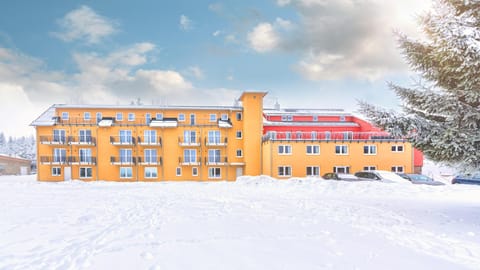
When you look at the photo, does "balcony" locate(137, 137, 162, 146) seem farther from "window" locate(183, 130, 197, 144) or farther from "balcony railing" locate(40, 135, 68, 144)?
"balcony railing" locate(40, 135, 68, 144)

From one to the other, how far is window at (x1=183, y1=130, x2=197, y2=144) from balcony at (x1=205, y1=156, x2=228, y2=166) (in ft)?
9.51

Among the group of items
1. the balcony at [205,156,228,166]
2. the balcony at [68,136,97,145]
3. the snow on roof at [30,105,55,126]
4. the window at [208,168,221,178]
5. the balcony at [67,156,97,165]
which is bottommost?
the window at [208,168,221,178]

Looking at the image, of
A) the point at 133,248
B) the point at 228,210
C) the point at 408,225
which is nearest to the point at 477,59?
the point at 408,225

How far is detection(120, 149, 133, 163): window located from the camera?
31875mm

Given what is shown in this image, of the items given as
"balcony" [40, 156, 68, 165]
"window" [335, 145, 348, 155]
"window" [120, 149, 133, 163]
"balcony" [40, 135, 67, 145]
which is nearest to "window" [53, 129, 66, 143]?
"balcony" [40, 135, 67, 145]

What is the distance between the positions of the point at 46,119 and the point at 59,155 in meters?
4.70

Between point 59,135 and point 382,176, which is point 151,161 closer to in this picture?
point 59,135

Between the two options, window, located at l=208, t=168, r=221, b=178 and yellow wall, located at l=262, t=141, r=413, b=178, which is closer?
yellow wall, located at l=262, t=141, r=413, b=178

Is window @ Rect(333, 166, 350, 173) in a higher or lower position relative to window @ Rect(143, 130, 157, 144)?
lower

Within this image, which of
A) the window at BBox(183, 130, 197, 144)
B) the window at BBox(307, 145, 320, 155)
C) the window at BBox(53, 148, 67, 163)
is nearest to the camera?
the window at BBox(307, 145, 320, 155)

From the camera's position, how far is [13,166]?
4731cm


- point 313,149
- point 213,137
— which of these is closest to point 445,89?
point 313,149

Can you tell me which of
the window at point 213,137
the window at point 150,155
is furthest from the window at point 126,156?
the window at point 213,137

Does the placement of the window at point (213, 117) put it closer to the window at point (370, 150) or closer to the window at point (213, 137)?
the window at point (213, 137)
